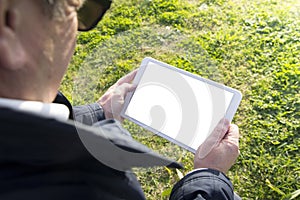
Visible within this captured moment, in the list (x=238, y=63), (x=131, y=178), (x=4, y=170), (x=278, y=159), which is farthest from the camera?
(x=238, y=63)

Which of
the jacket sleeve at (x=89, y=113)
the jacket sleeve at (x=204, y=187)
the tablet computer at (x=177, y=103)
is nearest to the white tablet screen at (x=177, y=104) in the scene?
the tablet computer at (x=177, y=103)

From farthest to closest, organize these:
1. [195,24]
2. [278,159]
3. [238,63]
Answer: [195,24] < [238,63] < [278,159]

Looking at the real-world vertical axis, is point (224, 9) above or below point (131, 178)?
above

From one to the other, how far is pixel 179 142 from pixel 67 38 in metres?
0.78

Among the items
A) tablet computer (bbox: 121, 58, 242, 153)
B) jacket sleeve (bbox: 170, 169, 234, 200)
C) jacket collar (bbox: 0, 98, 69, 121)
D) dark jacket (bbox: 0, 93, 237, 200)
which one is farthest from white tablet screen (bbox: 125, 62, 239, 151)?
jacket collar (bbox: 0, 98, 69, 121)

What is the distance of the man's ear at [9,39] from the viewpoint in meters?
0.75

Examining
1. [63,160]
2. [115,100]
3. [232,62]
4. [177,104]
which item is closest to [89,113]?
[115,100]

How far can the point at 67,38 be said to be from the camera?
893 millimetres

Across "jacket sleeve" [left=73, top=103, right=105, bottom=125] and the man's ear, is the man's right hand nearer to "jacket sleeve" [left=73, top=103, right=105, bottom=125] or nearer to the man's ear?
"jacket sleeve" [left=73, top=103, right=105, bottom=125]

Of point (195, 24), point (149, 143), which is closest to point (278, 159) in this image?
point (149, 143)

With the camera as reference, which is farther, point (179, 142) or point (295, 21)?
point (295, 21)

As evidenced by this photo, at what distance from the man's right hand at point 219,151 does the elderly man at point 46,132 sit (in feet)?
1.34

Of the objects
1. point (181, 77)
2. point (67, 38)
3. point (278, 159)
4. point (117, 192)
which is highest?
point (67, 38)

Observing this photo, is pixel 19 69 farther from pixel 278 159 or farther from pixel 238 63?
pixel 238 63
